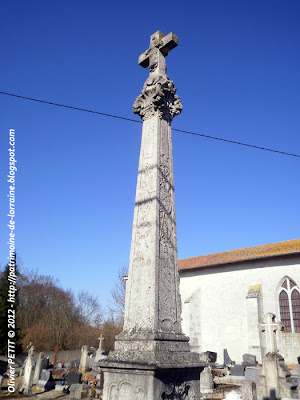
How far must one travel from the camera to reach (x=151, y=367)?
3211mm

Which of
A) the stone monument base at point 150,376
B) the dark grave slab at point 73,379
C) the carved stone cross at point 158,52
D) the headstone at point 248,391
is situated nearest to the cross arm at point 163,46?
the carved stone cross at point 158,52

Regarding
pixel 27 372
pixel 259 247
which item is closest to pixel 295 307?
pixel 259 247

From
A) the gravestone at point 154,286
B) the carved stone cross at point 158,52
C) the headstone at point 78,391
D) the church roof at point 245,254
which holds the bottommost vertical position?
the headstone at point 78,391

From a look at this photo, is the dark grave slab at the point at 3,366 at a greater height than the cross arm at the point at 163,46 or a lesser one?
lesser

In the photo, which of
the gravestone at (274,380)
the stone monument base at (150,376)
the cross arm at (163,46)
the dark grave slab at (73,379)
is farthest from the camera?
the dark grave slab at (73,379)

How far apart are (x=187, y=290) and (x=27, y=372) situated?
1297 centimetres

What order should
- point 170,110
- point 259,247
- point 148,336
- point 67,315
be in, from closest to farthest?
point 148,336
point 170,110
point 259,247
point 67,315

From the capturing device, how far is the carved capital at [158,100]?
4988 mm

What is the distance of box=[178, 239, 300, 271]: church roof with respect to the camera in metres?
19.4

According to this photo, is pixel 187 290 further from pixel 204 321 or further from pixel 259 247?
pixel 259 247

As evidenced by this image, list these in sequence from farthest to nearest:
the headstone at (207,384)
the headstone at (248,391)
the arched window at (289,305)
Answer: the arched window at (289,305) < the headstone at (207,384) < the headstone at (248,391)

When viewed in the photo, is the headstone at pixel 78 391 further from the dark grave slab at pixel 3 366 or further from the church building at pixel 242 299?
the dark grave slab at pixel 3 366

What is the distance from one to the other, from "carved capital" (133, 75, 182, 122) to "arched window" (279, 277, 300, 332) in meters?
16.9

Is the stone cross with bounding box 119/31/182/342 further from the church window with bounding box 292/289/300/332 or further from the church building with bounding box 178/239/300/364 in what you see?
the church window with bounding box 292/289/300/332
